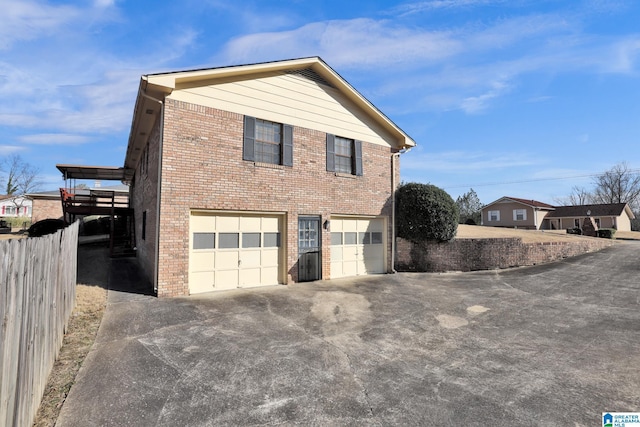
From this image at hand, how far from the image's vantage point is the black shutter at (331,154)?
11.8 metres

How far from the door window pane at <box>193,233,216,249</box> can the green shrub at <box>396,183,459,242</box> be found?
25.9ft

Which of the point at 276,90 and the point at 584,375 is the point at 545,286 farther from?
the point at 276,90

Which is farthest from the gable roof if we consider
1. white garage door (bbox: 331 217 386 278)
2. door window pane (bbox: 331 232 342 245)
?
door window pane (bbox: 331 232 342 245)

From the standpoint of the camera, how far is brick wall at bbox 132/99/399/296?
8.51m

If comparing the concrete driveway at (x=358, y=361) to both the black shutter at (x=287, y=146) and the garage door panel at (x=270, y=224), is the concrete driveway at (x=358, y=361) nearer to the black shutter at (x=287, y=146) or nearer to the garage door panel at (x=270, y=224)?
the garage door panel at (x=270, y=224)

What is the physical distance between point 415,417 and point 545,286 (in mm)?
9720

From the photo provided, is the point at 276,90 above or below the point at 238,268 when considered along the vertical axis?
above

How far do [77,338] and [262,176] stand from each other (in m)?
6.16

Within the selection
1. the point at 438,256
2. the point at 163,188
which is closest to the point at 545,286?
the point at 438,256

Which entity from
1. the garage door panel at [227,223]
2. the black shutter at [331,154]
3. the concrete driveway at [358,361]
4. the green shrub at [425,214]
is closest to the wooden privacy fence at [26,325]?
the concrete driveway at [358,361]

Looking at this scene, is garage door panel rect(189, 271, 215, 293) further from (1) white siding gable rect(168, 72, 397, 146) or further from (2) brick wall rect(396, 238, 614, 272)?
(2) brick wall rect(396, 238, 614, 272)

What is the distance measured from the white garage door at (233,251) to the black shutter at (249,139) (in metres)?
1.90

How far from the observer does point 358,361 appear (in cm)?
512

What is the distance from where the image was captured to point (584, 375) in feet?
15.4
